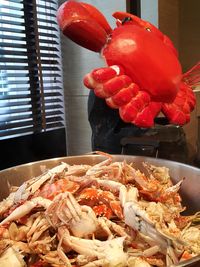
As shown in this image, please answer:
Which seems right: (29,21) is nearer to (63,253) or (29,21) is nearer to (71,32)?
(71,32)

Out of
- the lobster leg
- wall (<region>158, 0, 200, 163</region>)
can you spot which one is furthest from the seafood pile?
wall (<region>158, 0, 200, 163</region>)

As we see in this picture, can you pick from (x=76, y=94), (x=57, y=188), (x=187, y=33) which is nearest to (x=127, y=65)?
(x=57, y=188)

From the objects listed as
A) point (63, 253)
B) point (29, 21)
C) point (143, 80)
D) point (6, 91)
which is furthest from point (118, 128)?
point (29, 21)

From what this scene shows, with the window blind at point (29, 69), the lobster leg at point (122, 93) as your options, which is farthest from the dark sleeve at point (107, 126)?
the window blind at point (29, 69)

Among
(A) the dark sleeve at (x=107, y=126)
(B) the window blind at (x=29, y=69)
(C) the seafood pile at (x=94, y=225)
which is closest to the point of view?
(C) the seafood pile at (x=94, y=225)

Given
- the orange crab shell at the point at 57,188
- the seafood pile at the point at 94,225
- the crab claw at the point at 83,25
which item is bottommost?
the seafood pile at the point at 94,225

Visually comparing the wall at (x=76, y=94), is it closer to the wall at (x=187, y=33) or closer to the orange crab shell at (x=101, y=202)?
the wall at (x=187, y=33)

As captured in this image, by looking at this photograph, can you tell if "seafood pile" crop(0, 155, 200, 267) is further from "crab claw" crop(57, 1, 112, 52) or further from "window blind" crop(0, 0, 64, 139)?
"window blind" crop(0, 0, 64, 139)
